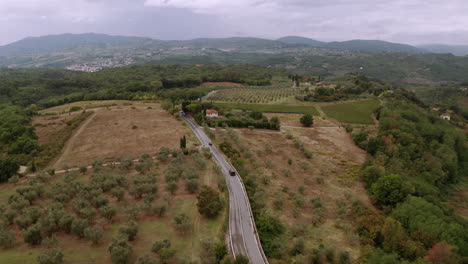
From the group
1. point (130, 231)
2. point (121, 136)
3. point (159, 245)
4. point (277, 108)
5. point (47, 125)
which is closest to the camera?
point (159, 245)

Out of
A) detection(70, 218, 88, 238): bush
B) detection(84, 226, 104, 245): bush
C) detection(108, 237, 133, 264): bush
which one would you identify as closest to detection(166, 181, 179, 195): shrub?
detection(84, 226, 104, 245): bush

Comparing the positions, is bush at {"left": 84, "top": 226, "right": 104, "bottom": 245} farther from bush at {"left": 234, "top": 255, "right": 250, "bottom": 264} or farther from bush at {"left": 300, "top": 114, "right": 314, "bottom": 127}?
bush at {"left": 300, "top": 114, "right": 314, "bottom": 127}

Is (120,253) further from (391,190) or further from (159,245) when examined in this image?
(391,190)

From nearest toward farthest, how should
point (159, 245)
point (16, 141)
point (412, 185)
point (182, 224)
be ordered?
point (159, 245)
point (182, 224)
point (412, 185)
point (16, 141)

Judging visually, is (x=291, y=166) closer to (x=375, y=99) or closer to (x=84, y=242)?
(x=84, y=242)

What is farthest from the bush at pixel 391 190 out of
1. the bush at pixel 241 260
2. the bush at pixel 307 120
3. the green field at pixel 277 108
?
the green field at pixel 277 108

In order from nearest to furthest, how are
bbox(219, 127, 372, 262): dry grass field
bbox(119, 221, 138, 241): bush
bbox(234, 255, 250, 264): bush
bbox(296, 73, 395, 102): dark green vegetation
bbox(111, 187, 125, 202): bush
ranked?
bbox(234, 255, 250, 264): bush < bbox(119, 221, 138, 241): bush < bbox(219, 127, 372, 262): dry grass field < bbox(111, 187, 125, 202): bush < bbox(296, 73, 395, 102): dark green vegetation

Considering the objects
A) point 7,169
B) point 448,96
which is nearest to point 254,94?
point 7,169
